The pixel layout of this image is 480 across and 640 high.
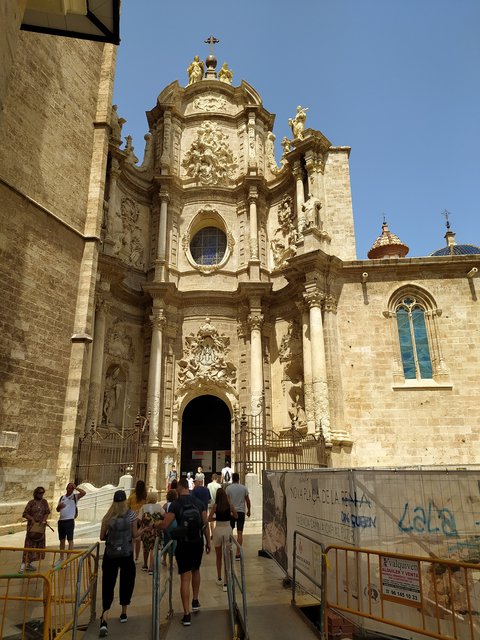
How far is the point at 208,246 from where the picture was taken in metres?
21.0

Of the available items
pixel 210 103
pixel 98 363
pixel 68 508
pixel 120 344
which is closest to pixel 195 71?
pixel 210 103

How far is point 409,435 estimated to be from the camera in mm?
15039

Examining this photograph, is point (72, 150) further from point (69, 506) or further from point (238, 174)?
point (69, 506)

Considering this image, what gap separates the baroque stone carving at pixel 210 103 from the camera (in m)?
22.4

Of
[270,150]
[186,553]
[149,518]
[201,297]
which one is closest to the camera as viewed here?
[186,553]

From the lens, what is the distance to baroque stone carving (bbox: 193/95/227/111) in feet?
73.5

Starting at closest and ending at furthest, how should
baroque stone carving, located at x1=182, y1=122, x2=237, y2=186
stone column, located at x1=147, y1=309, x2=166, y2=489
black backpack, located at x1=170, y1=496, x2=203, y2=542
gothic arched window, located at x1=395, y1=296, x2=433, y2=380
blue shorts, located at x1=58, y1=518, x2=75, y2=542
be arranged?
black backpack, located at x1=170, y1=496, x2=203, y2=542, blue shorts, located at x1=58, y1=518, x2=75, y2=542, gothic arched window, located at x1=395, y1=296, x2=433, y2=380, stone column, located at x1=147, y1=309, x2=166, y2=489, baroque stone carving, located at x1=182, y1=122, x2=237, y2=186

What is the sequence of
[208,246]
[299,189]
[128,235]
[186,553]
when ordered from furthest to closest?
[208,246]
[128,235]
[299,189]
[186,553]

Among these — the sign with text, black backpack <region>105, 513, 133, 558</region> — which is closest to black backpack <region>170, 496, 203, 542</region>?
black backpack <region>105, 513, 133, 558</region>

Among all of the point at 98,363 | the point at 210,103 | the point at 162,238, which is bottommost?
the point at 98,363

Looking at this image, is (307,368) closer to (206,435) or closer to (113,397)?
(206,435)

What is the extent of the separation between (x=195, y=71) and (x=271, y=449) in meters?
19.5

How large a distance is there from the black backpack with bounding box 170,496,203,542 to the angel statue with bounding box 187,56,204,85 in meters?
23.2

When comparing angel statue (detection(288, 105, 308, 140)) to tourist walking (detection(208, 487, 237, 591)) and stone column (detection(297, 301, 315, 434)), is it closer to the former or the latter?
stone column (detection(297, 301, 315, 434))
